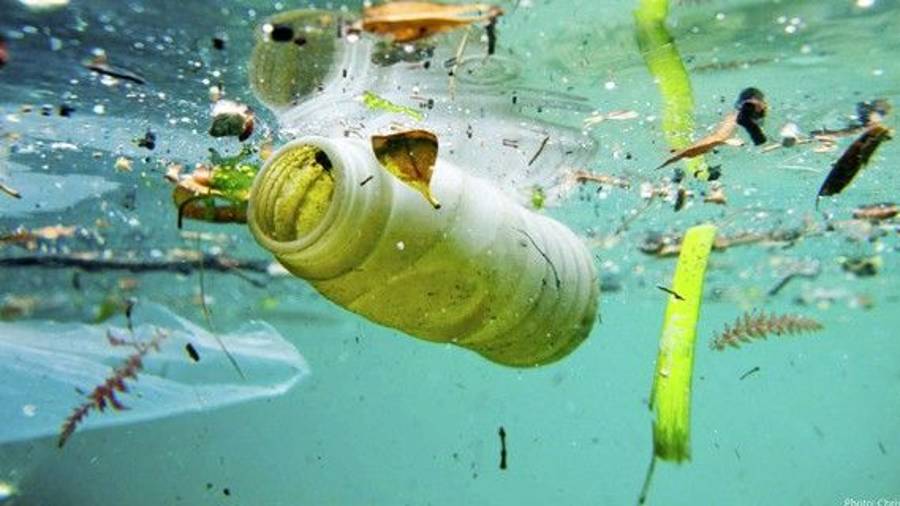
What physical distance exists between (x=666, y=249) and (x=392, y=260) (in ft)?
51.0

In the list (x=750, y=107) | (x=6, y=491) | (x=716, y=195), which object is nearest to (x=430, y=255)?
(x=750, y=107)

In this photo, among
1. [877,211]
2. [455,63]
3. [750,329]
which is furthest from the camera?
[877,211]

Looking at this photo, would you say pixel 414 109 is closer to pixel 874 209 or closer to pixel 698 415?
pixel 874 209

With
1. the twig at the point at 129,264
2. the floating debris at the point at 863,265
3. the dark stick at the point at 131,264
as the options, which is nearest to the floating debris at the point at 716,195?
the floating debris at the point at 863,265

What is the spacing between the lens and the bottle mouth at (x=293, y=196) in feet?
13.1

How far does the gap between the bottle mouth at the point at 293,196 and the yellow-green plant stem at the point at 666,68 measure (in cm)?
355

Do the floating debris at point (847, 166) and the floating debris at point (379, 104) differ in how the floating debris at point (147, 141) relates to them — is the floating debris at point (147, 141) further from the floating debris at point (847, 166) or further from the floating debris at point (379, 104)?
the floating debris at point (847, 166)

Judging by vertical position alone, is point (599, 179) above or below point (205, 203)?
below

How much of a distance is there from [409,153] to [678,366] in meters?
1.87

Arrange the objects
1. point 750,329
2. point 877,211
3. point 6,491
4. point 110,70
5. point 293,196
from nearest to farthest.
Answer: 1. point 293,196
2. point 750,329
3. point 110,70
4. point 877,211
5. point 6,491

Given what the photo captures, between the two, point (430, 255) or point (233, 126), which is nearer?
point (430, 255)

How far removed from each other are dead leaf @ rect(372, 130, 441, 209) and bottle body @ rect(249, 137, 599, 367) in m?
0.27

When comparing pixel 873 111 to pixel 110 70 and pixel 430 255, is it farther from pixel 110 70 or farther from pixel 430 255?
pixel 110 70

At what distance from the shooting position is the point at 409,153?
3.64 m
